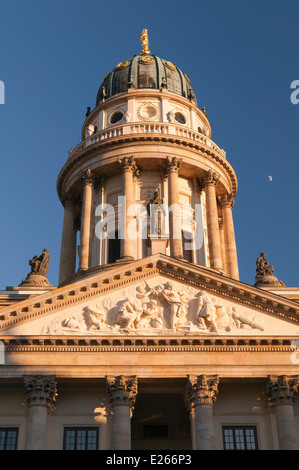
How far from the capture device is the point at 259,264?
40219 millimetres

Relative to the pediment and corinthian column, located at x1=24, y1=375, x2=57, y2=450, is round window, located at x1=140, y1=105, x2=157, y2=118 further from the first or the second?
corinthian column, located at x1=24, y1=375, x2=57, y2=450

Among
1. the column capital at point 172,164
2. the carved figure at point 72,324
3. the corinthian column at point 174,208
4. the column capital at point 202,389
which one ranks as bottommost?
the column capital at point 202,389

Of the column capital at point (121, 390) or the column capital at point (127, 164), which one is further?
the column capital at point (127, 164)

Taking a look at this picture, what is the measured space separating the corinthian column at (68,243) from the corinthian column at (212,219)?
9.95 m

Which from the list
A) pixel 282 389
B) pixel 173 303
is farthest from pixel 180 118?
pixel 282 389

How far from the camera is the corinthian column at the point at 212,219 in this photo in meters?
42.6

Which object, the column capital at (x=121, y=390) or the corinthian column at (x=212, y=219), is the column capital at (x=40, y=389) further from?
the corinthian column at (x=212, y=219)

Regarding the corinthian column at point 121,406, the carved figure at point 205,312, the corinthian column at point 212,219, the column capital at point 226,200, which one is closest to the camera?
the corinthian column at point 121,406

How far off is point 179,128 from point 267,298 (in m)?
19.8

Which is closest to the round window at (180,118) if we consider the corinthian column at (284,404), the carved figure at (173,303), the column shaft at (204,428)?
the carved figure at (173,303)

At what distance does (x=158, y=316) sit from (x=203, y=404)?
179 inches

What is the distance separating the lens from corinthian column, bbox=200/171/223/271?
42.6 metres

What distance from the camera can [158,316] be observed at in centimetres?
2947

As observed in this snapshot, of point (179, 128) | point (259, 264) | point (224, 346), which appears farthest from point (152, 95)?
point (224, 346)
